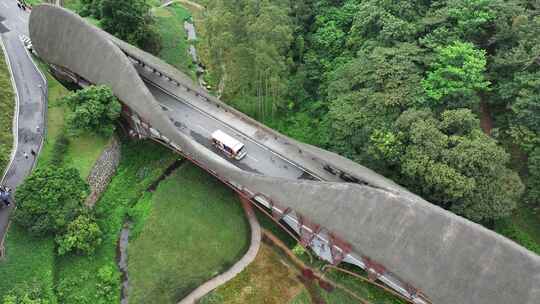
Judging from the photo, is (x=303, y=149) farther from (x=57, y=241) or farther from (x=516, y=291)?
(x=57, y=241)

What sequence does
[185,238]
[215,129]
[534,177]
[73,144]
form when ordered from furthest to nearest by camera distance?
[215,129]
[73,144]
[185,238]
[534,177]

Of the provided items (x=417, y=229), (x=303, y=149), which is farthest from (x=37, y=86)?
(x=417, y=229)

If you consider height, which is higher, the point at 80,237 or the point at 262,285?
the point at 80,237

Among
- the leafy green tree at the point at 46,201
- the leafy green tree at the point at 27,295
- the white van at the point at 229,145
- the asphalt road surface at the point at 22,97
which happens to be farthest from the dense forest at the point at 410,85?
the leafy green tree at the point at 27,295

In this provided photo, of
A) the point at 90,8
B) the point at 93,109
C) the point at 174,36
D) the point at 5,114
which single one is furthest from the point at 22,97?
the point at 174,36

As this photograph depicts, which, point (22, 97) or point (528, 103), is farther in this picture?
point (22, 97)

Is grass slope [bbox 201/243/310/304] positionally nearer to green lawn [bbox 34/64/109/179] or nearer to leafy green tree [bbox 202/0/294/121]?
green lawn [bbox 34/64/109/179]

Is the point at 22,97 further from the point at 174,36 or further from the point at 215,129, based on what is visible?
the point at 174,36
